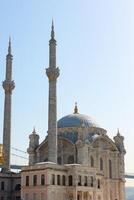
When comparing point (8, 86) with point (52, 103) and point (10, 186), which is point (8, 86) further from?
point (10, 186)

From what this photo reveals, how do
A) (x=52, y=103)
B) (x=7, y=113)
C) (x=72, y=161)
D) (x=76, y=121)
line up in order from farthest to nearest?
(x=76, y=121), (x=7, y=113), (x=72, y=161), (x=52, y=103)

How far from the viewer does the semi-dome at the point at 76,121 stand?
61.3m

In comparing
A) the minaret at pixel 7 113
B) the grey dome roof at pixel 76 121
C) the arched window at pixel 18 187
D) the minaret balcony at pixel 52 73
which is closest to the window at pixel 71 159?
the grey dome roof at pixel 76 121

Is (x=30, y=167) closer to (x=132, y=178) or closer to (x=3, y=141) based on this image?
(x=3, y=141)

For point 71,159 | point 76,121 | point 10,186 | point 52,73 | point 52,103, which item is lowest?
point 10,186

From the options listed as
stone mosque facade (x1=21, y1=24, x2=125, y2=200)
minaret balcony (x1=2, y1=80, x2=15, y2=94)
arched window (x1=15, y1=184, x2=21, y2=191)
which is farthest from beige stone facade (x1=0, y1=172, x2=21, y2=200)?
minaret balcony (x1=2, y1=80, x2=15, y2=94)

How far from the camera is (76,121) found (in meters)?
61.9

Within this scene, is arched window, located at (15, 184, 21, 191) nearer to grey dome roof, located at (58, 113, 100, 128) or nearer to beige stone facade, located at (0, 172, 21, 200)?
beige stone facade, located at (0, 172, 21, 200)

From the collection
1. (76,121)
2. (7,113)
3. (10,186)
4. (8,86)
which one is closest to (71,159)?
(76,121)

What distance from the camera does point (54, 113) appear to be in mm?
50500

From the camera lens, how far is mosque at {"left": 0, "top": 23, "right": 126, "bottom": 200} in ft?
153

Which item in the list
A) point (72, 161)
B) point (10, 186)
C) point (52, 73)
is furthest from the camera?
point (72, 161)

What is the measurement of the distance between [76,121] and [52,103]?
38.7ft

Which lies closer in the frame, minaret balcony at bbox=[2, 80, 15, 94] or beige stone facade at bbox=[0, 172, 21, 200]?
beige stone facade at bbox=[0, 172, 21, 200]
